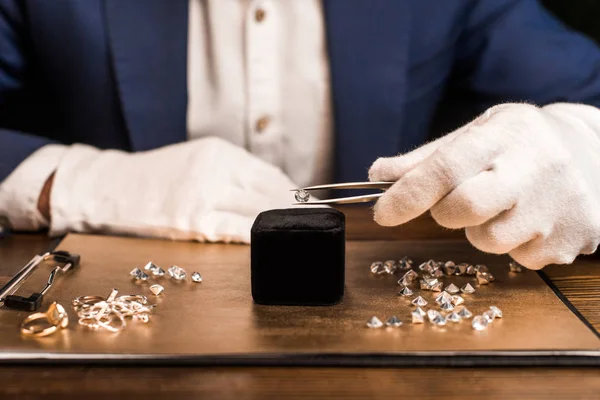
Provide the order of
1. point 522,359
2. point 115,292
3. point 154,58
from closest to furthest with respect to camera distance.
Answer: point 522,359, point 115,292, point 154,58

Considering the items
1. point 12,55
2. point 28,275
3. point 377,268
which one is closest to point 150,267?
point 28,275

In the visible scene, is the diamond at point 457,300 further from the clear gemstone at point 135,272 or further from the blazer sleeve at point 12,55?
the blazer sleeve at point 12,55

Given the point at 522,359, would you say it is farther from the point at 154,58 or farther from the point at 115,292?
the point at 154,58

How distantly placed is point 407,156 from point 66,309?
0.34 meters

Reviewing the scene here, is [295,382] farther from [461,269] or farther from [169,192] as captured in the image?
[169,192]

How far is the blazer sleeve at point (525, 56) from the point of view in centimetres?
108

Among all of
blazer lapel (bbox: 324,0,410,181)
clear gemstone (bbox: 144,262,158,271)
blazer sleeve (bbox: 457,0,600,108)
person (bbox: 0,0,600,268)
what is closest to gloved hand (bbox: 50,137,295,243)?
person (bbox: 0,0,600,268)

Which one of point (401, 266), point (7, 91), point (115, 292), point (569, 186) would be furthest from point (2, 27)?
point (569, 186)

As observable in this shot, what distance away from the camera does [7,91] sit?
1111mm

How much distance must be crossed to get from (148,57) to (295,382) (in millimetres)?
713

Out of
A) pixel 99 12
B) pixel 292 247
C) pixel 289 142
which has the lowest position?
pixel 289 142

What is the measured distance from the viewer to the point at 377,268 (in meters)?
0.67

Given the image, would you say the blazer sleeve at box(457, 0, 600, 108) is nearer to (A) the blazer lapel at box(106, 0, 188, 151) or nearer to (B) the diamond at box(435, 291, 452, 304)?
(A) the blazer lapel at box(106, 0, 188, 151)

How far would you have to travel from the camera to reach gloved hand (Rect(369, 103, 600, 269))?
22.8 inches
